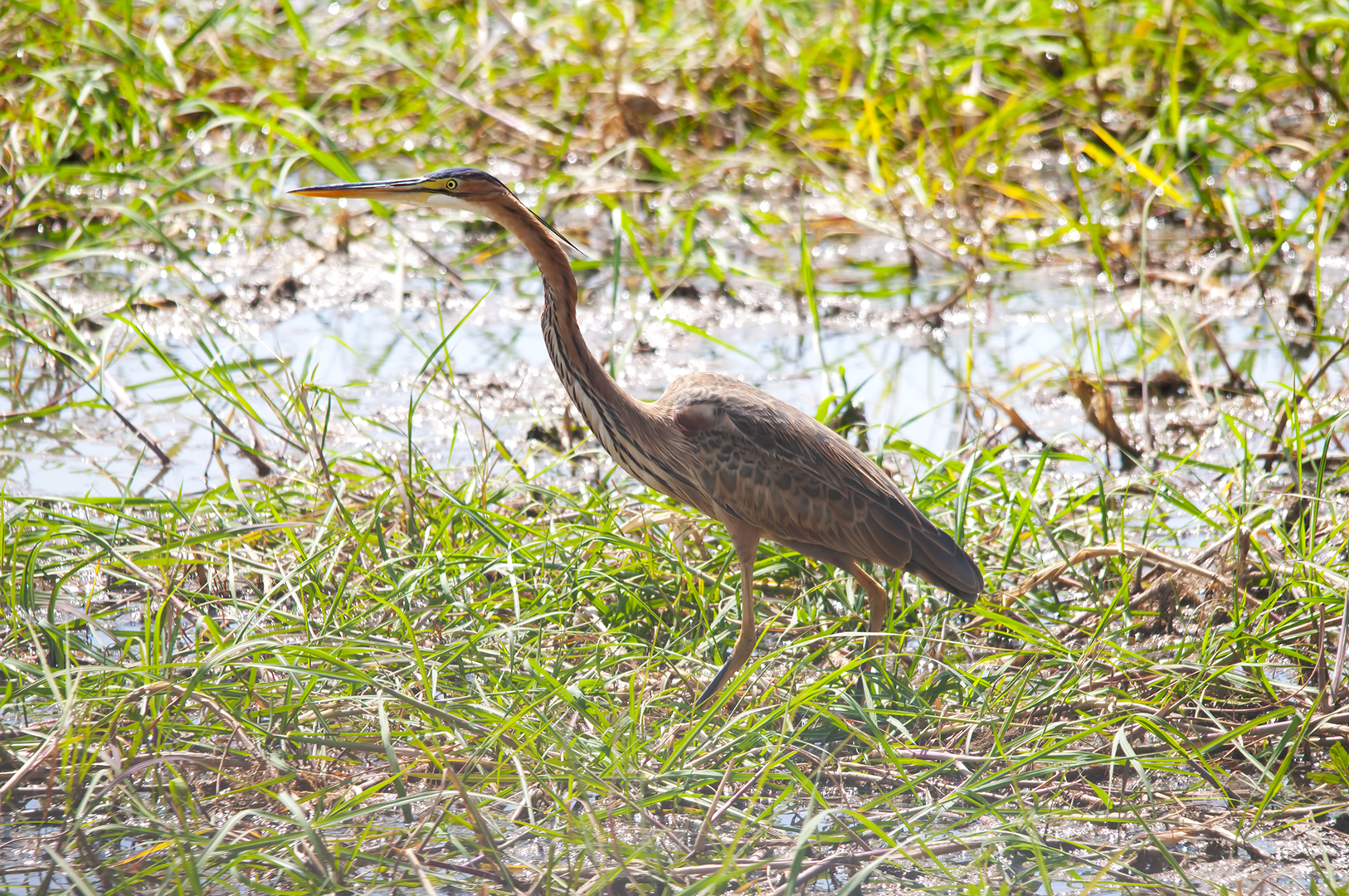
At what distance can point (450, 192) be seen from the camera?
11.9 feet

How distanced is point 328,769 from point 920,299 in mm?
3946

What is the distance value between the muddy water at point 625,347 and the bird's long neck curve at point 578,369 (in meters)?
0.90

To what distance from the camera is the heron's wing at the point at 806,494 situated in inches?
142

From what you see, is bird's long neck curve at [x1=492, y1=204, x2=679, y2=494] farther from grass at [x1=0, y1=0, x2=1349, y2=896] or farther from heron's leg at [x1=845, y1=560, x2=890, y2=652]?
heron's leg at [x1=845, y1=560, x2=890, y2=652]

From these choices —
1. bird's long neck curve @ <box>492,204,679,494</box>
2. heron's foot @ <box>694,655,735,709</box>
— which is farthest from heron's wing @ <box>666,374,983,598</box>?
heron's foot @ <box>694,655,735,709</box>

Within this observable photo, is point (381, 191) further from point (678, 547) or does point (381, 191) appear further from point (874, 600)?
point (874, 600)

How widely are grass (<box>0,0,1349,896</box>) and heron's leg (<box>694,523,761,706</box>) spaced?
0.24 feet

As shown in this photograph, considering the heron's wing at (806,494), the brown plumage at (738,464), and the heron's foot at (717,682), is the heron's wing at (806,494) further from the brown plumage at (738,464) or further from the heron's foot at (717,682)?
the heron's foot at (717,682)

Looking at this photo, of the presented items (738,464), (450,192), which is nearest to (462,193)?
(450,192)

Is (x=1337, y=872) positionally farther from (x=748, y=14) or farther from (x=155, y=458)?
(x=748, y=14)

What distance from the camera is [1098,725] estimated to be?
310cm

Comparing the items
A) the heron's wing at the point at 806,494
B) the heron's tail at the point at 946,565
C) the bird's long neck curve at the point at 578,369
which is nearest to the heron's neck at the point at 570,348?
the bird's long neck curve at the point at 578,369

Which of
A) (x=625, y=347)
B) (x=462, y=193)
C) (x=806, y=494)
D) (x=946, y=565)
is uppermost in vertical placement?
(x=462, y=193)

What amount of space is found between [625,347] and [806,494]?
5.99 ft
